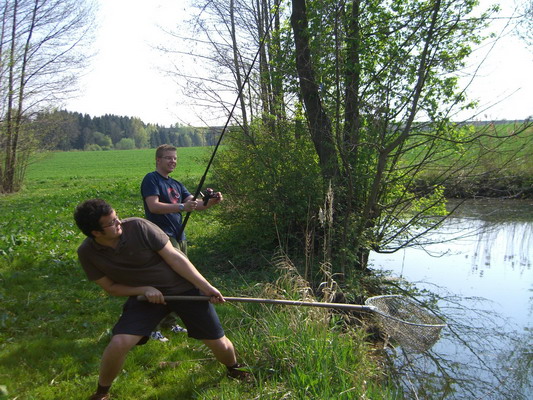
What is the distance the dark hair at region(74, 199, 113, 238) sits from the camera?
2.80 m

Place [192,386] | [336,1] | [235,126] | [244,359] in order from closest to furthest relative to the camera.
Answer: [192,386], [244,359], [336,1], [235,126]

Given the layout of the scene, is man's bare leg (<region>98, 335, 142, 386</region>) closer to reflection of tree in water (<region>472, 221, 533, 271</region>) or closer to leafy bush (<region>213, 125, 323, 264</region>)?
leafy bush (<region>213, 125, 323, 264</region>)

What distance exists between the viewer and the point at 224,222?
824 cm

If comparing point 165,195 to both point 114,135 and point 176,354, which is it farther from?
point 114,135

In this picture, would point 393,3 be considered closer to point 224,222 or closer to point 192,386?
point 224,222

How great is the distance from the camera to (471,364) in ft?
15.8

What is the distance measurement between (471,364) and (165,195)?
3.75m

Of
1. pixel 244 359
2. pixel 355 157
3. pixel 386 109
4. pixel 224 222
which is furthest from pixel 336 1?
pixel 244 359

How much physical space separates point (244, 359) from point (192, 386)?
49cm

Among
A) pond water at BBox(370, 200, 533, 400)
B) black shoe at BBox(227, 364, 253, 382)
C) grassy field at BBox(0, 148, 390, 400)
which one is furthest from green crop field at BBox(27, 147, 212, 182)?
black shoe at BBox(227, 364, 253, 382)

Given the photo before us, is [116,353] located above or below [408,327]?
above

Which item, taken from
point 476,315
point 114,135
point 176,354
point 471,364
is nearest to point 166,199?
point 176,354

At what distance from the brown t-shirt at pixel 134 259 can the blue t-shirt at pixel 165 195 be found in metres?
1.00

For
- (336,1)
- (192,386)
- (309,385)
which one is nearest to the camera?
(309,385)
